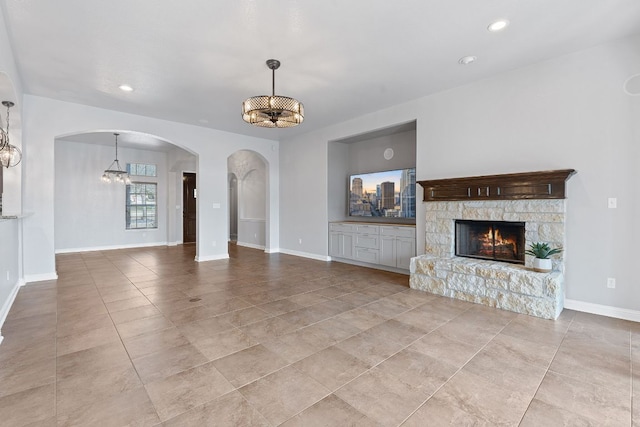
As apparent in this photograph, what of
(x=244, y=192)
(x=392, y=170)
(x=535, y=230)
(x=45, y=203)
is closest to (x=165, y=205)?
(x=244, y=192)

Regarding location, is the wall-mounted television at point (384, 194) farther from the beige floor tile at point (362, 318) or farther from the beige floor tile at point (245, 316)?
the beige floor tile at point (245, 316)

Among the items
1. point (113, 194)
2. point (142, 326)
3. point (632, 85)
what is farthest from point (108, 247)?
point (632, 85)

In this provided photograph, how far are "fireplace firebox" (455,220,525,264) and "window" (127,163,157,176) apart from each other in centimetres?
947

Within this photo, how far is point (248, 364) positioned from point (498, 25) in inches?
160

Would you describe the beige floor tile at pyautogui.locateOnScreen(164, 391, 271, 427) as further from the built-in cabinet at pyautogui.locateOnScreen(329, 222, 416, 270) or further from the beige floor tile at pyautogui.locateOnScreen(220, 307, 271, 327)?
the built-in cabinet at pyautogui.locateOnScreen(329, 222, 416, 270)

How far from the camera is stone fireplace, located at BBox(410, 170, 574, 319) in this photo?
3648 millimetres

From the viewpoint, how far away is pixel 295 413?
1898 millimetres

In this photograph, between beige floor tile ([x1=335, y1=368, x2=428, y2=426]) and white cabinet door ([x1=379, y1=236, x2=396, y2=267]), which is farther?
white cabinet door ([x1=379, y1=236, x2=396, y2=267])

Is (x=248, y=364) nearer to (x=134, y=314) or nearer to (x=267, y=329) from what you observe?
(x=267, y=329)

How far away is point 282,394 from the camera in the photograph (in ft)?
6.87

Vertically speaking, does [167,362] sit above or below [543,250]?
below

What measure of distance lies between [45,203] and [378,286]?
5.89m

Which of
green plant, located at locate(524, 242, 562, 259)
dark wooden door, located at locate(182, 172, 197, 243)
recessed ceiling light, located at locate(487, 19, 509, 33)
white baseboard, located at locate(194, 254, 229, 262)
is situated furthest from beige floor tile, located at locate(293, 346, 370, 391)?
dark wooden door, located at locate(182, 172, 197, 243)

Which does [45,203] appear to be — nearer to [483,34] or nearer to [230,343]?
[230,343]
